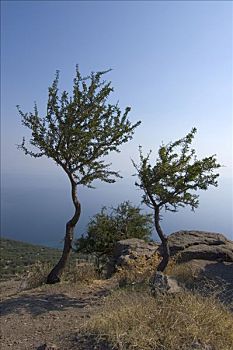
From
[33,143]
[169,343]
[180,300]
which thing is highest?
[33,143]

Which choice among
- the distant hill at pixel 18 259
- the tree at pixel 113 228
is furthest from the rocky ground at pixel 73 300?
the distant hill at pixel 18 259

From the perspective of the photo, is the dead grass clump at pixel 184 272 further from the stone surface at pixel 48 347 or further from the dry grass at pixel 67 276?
the stone surface at pixel 48 347

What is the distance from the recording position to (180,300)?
23.3 feet

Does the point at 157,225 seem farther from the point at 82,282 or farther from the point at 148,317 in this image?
the point at 148,317

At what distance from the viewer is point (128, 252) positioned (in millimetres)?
14258

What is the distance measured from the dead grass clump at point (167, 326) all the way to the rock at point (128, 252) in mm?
6519

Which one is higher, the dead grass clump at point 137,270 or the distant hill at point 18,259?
the distant hill at point 18,259

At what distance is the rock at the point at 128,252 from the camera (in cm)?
1364

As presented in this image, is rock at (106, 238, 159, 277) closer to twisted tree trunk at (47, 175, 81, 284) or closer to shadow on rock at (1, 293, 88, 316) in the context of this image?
twisted tree trunk at (47, 175, 81, 284)

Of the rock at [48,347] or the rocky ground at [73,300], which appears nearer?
the rock at [48,347]

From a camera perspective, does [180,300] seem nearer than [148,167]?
Yes

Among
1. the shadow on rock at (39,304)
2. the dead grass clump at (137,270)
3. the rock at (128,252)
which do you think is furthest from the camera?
the rock at (128,252)

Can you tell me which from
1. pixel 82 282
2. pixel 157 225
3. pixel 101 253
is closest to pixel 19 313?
pixel 82 282

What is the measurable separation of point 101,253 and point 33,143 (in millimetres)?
8854
